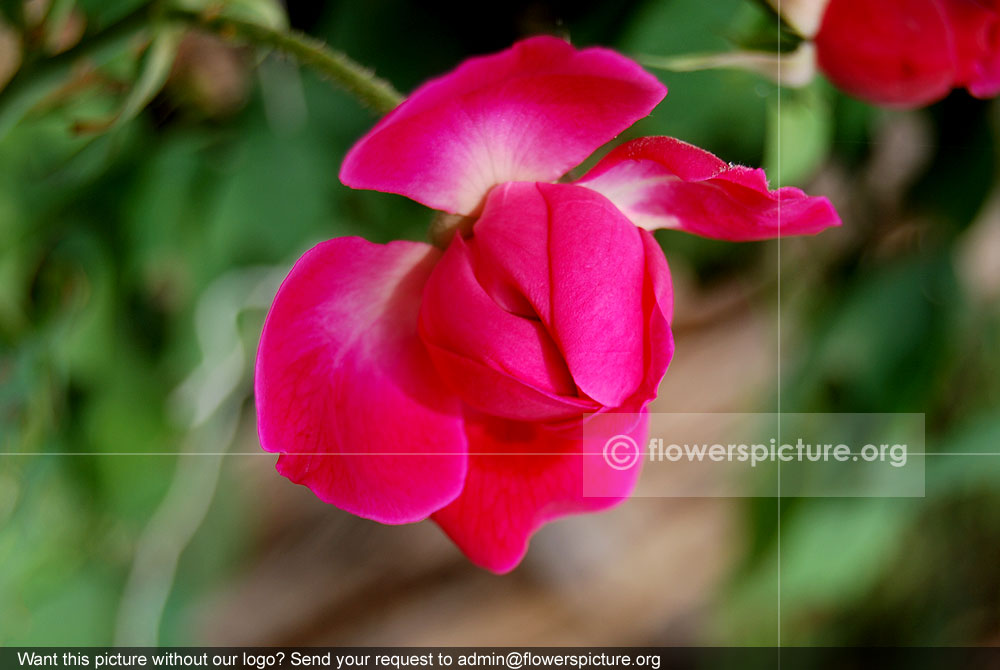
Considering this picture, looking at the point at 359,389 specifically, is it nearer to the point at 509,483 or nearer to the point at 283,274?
the point at 509,483

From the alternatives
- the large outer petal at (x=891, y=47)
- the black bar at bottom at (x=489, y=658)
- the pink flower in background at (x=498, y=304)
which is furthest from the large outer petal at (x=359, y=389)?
the black bar at bottom at (x=489, y=658)

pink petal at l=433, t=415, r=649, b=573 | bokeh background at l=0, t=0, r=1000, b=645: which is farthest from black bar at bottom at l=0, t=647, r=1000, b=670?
pink petal at l=433, t=415, r=649, b=573

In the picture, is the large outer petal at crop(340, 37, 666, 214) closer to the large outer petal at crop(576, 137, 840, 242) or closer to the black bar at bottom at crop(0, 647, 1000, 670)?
the large outer petal at crop(576, 137, 840, 242)

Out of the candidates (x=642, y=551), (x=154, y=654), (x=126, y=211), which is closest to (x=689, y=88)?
(x=126, y=211)

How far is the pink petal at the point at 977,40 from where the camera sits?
0.53ft

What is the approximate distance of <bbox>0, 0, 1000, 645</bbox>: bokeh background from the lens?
24cm

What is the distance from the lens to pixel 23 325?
31 cm

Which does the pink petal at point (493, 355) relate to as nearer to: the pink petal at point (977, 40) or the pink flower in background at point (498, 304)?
the pink flower in background at point (498, 304)

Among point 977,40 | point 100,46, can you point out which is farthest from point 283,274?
point 977,40

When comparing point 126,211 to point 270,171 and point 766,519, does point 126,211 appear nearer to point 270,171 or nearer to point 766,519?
point 270,171

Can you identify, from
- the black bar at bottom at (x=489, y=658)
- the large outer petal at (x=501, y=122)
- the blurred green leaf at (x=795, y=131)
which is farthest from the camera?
the black bar at bottom at (x=489, y=658)

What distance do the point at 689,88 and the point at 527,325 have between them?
4.6 inches

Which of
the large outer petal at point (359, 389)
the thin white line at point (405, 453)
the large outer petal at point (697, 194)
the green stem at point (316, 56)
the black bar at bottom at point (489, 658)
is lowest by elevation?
the black bar at bottom at point (489, 658)

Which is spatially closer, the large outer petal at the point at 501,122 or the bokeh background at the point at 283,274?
the large outer petal at the point at 501,122
